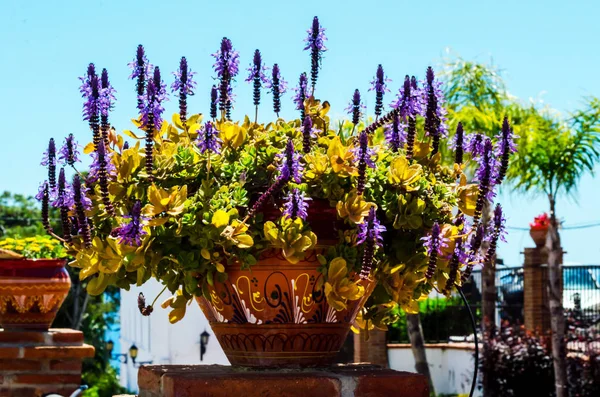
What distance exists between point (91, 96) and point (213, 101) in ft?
1.24

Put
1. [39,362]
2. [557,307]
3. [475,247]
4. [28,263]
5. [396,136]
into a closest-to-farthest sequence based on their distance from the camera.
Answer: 1. [475,247]
2. [396,136]
3. [39,362]
4. [28,263]
5. [557,307]

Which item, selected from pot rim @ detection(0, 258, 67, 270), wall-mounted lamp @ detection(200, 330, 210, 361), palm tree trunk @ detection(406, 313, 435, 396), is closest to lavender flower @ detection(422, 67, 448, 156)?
pot rim @ detection(0, 258, 67, 270)

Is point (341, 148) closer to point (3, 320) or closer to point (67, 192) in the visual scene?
point (67, 192)

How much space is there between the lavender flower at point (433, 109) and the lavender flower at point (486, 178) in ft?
0.63

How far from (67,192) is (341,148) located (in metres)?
0.84

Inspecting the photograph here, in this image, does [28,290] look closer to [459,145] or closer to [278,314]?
[278,314]

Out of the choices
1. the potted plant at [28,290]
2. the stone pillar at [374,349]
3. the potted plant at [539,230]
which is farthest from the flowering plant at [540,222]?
the potted plant at [28,290]

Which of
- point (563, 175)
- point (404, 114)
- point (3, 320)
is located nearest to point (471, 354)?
point (563, 175)

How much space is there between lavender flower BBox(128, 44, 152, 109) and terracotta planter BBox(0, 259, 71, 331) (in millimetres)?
2612

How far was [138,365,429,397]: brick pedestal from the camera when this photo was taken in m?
2.58

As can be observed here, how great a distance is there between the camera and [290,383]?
8.59ft

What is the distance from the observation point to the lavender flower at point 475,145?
2979mm

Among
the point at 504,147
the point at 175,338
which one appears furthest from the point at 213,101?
the point at 175,338

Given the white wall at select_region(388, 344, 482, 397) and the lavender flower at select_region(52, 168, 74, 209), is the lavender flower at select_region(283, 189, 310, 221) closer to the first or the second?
the lavender flower at select_region(52, 168, 74, 209)
